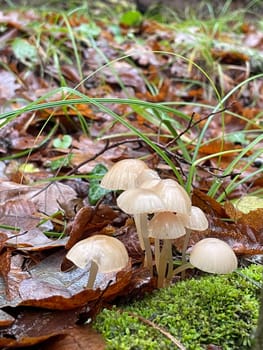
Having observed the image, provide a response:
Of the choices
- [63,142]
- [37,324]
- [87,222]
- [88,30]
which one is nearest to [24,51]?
[88,30]

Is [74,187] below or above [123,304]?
below

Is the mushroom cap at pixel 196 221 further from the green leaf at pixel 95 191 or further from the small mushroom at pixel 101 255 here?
the green leaf at pixel 95 191

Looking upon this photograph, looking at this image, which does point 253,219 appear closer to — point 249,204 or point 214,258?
point 249,204

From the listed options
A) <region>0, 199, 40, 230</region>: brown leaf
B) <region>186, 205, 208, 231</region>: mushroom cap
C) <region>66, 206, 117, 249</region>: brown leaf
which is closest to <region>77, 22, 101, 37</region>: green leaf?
<region>0, 199, 40, 230</region>: brown leaf

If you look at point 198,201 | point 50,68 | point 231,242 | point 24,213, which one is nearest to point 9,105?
point 50,68

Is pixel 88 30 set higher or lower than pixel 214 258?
lower

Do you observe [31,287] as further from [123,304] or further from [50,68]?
[50,68]
